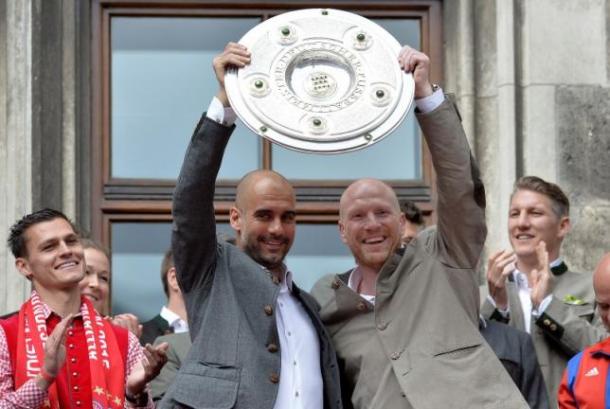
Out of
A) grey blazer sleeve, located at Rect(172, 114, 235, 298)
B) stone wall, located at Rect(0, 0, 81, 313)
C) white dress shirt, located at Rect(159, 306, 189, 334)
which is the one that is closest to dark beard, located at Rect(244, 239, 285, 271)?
grey blazer sleeve, located at Rect(172, 114, 235, 298)

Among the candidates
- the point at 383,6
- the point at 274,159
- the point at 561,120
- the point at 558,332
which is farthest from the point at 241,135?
the point at 558,332

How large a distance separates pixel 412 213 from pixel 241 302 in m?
1.75

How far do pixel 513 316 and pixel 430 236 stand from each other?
3.18 feet

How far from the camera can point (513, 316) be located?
7.91m

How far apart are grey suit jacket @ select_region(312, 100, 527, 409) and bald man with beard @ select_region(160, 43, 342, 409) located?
0.55ft

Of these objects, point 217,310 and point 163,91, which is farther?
A: point 163,91

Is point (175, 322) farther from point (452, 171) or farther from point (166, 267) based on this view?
point (452, 171)

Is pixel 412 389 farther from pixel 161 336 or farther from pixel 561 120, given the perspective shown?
pixel 561 120

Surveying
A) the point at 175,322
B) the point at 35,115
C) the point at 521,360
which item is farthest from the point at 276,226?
the point at 35,115

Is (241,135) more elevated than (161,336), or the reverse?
(241,135)

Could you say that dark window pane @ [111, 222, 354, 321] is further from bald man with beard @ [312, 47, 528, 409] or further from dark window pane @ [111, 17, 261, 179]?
bald man with beard @ [312, 47, 528, 409]

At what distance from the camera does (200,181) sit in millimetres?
6703

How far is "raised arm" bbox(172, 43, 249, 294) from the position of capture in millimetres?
6695

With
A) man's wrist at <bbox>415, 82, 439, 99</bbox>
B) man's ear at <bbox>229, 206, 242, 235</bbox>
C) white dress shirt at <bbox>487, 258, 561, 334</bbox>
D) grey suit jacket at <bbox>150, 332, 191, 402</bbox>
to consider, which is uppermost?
man's wrist at <bbox>415, 82, 439, 99</bbox>
